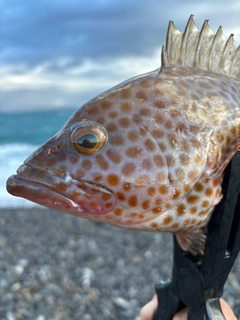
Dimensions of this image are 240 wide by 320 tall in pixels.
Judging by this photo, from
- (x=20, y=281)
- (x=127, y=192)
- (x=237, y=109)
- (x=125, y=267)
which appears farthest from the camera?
(x=125, y=267)

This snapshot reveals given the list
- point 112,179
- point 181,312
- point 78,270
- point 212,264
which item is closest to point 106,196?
point 112,179

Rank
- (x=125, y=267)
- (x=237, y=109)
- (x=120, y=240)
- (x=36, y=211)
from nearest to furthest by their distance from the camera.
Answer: (x=237, y=109) < (x=125, y=267) < (x=120, y=240) < (x=36, y=211)

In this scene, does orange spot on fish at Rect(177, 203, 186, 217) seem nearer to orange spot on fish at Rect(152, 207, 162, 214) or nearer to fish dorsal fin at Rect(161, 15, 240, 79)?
orange spot on fish at Rect(152, 207, 162, 214)

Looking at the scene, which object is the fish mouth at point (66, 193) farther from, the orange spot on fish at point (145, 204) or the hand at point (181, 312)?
the hand at point (181, 312)

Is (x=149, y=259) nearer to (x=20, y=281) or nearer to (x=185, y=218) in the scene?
(x=20, y=281)

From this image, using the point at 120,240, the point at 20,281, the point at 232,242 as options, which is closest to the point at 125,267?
the point at 120,240
